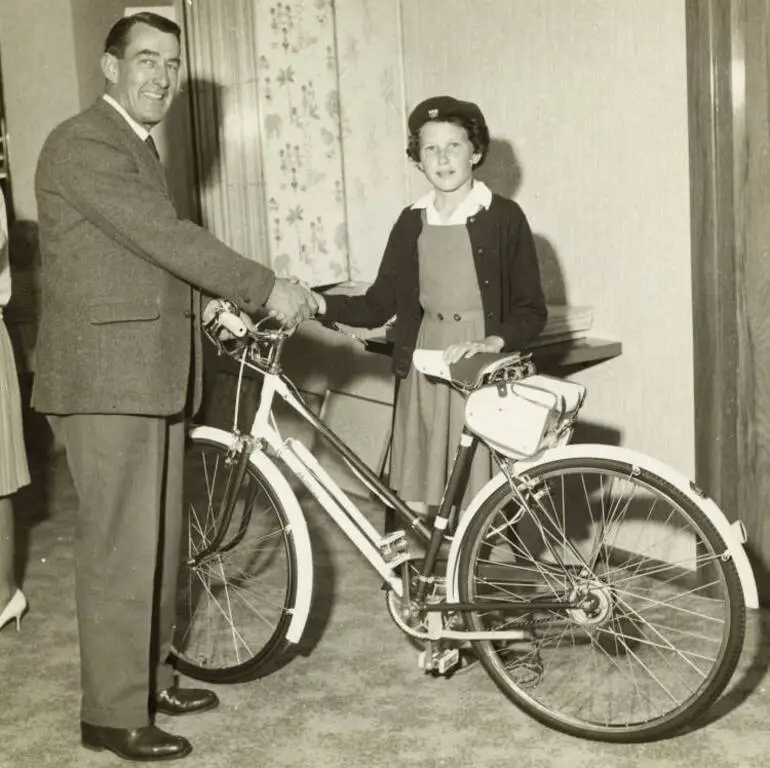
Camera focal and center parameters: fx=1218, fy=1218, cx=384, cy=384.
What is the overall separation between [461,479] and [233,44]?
2744mm

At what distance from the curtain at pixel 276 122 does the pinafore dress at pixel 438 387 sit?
1.86 metres

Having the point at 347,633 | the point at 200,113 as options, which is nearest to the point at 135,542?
the point at 347,633

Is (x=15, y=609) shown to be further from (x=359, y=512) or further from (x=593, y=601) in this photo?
(x=593, y=601)

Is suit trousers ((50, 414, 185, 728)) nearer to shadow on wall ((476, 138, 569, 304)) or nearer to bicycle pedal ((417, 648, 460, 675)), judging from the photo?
bicycle pedal ((417, 648, 460, 675))

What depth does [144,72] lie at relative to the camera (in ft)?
8.37

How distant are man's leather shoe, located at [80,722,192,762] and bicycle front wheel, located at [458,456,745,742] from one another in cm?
71

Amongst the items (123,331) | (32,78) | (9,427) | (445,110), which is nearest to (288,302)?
(123,331)

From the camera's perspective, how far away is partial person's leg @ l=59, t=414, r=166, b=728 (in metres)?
2.59

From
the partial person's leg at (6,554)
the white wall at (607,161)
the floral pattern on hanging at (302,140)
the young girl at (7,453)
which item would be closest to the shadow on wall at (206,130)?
the floral pattern on hanging at (302,140)

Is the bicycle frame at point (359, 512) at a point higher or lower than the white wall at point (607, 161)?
lower

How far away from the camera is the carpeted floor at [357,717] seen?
104 inches

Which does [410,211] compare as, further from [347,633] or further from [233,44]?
[233,44]

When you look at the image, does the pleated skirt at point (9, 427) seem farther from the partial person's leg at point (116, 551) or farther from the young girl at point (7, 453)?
the partial person's leg at point (116, 551)

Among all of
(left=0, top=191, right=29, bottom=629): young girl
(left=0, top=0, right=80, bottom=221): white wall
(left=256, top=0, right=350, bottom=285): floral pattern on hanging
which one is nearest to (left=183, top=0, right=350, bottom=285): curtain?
(left=256, top=0, right=350, bottom=285): floral pattern on hanging
